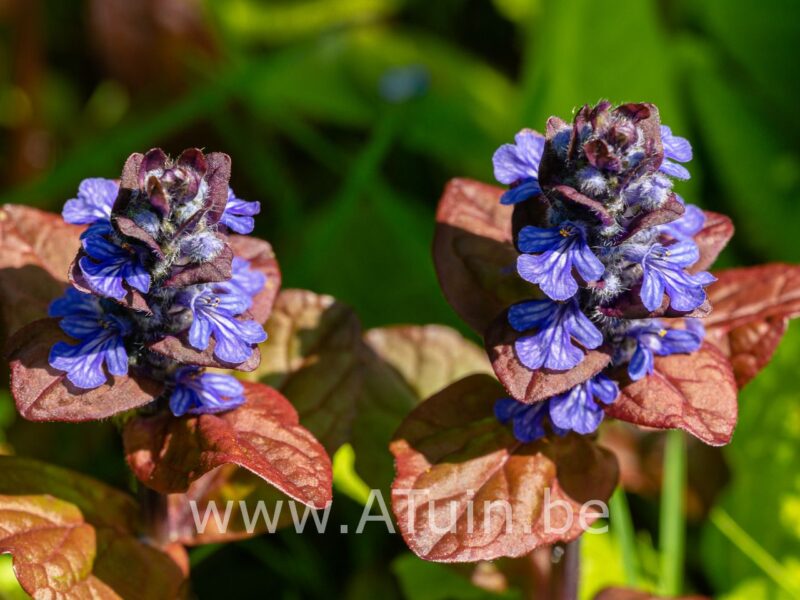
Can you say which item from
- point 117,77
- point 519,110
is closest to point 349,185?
point 519,110

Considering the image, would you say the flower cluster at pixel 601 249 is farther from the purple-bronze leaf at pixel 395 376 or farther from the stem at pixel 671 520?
the stem at pixel 671 520

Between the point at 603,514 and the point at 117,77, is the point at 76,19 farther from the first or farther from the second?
the point at 603,514

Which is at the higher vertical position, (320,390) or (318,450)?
(318,450)

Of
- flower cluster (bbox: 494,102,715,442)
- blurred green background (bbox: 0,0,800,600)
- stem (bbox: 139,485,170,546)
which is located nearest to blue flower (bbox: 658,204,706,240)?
flower cluster (bbox: 494,102,715,442)

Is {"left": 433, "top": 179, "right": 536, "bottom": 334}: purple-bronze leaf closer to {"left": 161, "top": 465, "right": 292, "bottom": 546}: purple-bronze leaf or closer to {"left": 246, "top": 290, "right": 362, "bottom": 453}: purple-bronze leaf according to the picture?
{"left": 246, "top": 290, "right": 362, "bottom": 453}: purple-bronze leaf

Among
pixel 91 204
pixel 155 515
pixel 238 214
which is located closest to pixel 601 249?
pixel 238 214

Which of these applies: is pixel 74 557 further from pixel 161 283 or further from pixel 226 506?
pixel 161 283
